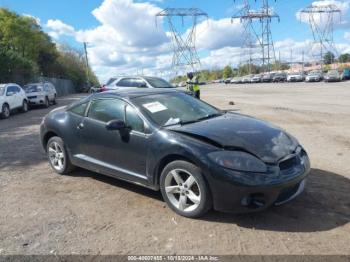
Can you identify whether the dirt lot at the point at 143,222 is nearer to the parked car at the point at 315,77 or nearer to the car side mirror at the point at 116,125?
the car side mirror at the point at 116,125

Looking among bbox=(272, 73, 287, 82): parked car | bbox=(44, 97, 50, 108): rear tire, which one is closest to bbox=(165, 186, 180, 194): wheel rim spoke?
bbox=(44, 97, 50, 108): rear tire

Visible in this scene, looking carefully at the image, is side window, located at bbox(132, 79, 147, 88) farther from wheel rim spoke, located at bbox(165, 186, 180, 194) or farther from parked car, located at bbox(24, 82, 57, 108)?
parked car, located at bbox(24, 82, 57, 108)

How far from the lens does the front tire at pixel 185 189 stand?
447 cm

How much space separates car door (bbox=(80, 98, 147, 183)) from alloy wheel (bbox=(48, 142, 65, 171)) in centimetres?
79

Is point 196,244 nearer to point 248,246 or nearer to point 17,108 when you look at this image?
point 248,246

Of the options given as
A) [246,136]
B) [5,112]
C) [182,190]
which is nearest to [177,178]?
[182,190]

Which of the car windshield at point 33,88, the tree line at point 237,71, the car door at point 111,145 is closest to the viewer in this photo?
the car door at point 111,145

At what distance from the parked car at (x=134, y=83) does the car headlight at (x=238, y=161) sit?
10097mm

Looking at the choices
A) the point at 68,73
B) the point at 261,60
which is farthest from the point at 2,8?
the point at 261,60

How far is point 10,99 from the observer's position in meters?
19.8

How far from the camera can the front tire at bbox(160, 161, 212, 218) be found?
176 inches

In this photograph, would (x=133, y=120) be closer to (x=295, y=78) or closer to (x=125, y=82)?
(x=125, y=82)

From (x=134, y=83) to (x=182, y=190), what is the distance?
1069cm

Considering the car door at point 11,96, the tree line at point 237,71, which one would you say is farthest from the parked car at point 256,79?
the car door at point 11,96
